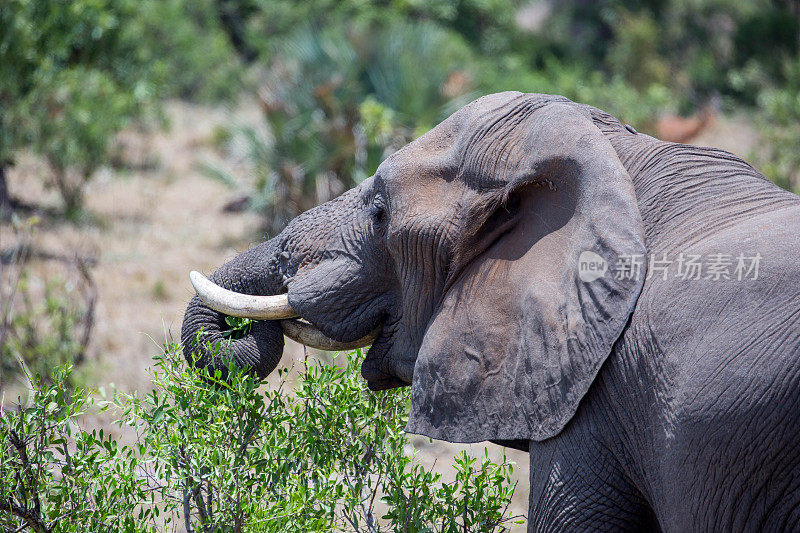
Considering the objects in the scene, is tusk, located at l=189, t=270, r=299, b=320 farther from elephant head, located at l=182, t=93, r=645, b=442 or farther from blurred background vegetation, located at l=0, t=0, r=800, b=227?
blurred background vegetation, located at l=0, t=0, r=800, b=227

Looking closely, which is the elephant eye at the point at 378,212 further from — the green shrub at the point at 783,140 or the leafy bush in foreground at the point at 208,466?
the green shrub at the point at 783,140

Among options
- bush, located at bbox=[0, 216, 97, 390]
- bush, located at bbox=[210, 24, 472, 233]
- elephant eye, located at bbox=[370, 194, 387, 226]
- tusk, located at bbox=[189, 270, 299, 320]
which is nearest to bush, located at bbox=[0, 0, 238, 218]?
bush, located at bbox=[210, 24, 472, 233]

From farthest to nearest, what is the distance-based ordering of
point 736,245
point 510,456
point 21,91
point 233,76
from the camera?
Result: point 233,76, point 21,91, point 510,456, point 736,245

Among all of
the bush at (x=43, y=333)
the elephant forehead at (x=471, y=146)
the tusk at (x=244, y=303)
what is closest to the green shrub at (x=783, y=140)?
the bush at (x=43, y=333)

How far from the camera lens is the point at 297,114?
31.1ft

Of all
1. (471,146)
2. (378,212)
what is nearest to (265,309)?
(378,212)

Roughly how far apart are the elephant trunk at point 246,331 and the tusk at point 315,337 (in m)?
0.04

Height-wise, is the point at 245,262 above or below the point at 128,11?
below

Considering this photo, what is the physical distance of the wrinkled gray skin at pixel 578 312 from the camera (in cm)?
199

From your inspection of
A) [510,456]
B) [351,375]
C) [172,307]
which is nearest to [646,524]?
[351,375]

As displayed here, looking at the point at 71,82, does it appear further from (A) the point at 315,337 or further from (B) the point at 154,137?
(A) the point at 315,337

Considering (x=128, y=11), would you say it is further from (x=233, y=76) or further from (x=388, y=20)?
(x=233, y=76)

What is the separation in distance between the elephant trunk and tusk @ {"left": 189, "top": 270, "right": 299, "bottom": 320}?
81 mm

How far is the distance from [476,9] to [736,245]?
15.9 m
